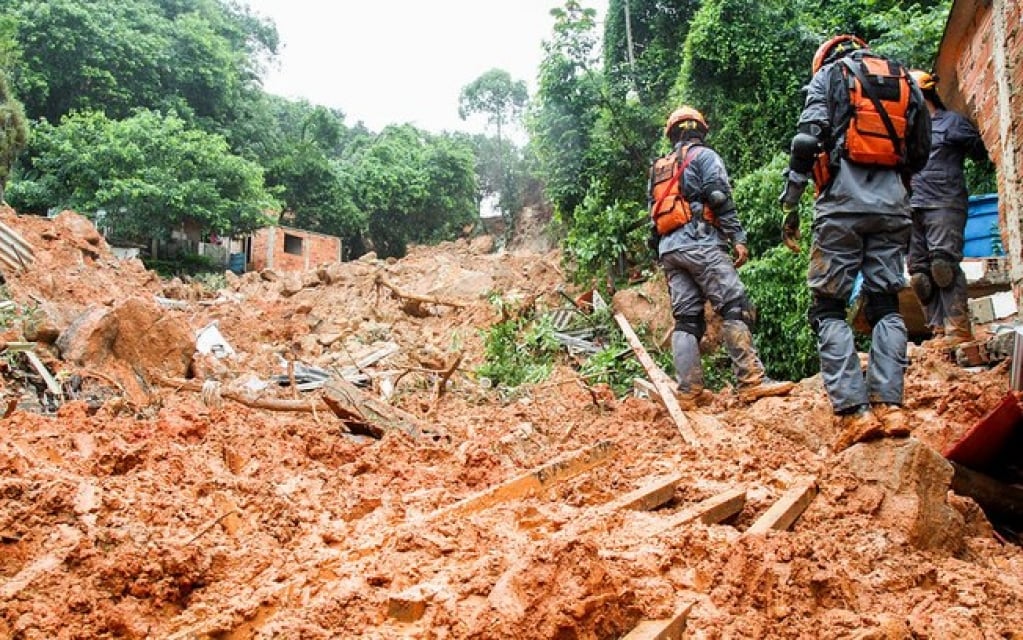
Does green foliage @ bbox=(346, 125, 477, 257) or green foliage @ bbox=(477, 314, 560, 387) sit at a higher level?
green foliage @ bbox=(346, 125, 477, 257)

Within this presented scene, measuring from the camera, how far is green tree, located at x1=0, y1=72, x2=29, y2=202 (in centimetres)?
1302

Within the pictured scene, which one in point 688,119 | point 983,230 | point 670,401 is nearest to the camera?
point 670,401

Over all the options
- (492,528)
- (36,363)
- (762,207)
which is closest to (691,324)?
(492,528)

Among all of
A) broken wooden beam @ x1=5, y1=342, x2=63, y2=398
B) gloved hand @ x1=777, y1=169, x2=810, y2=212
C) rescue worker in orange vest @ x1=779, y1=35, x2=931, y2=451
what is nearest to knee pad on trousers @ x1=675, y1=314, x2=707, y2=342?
rescue worker in orange vest @ x1=779, y1=35, x2=931, y2=451

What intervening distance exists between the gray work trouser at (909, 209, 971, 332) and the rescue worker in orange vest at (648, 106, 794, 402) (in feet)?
3.92

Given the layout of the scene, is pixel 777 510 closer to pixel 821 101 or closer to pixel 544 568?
pixel 544 568

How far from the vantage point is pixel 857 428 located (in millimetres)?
2691

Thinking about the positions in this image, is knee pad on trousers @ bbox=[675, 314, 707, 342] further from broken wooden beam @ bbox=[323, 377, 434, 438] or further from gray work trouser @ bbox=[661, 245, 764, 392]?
broken wooden beam @ bbox=[323, 377, 434, 438]

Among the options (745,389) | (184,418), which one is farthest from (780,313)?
(184,418)

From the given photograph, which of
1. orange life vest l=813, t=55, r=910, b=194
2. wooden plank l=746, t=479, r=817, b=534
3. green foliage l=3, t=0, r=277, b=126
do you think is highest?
green foliage l=3, t=0, r=277, b=126

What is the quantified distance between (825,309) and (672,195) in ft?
4.91

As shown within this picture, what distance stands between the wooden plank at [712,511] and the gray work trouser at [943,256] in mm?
2799

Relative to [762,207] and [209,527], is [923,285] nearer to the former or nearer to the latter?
[762,207]

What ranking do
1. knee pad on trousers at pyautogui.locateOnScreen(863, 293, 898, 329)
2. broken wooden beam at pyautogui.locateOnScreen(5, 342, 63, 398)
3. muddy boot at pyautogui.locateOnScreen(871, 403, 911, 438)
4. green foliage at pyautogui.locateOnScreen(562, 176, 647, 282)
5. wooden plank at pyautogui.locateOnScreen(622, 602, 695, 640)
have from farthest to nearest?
green foliage at pyautogui.locateOnScreen(562, 176, 647, 282) < broken wooden beam at pyautogui.locateOnScreen(5, 342, 63, 398) < knee pad on trousers at pyautogui.locateOnScreen(863, 293, 898, 329) < muddy boot at pyautogui.locateOnScreen(871, 403, 911, 438) < wooden plank at pyautogui.locateOnScreen(622, 602, 695, 640)
